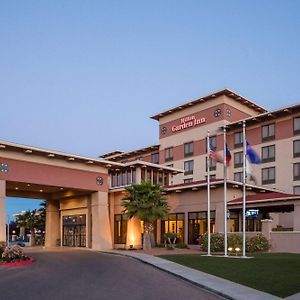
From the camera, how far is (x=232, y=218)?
144 ft

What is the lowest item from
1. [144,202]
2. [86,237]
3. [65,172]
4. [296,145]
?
[86,237]

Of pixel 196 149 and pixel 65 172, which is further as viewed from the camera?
pixel 196 149

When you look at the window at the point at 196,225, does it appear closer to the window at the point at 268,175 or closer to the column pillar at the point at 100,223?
the column pillar at the point at 100,223

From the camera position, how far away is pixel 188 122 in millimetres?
67562

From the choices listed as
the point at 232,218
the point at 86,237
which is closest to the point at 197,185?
the point at 232,218

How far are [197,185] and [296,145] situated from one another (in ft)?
57.4

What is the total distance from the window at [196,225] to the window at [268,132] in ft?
59.8

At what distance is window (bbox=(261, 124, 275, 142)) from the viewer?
5712 cm

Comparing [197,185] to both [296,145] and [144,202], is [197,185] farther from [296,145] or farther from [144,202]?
[296,145]

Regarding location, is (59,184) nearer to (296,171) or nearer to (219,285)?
(219,285)

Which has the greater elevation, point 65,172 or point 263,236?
point 65,172

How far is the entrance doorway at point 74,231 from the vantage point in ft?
161

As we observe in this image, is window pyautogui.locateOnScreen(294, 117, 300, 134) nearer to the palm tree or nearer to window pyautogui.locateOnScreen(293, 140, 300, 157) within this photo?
window pyautogui.locateOnScreen(293, 140, 300, 157)

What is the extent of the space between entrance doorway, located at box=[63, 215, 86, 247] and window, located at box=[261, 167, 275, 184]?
76.2ft
